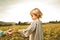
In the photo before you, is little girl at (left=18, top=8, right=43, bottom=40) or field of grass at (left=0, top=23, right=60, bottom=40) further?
field of grass at (left=0, top=23, right=60, bottom=40)

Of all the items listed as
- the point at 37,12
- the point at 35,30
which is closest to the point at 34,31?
the point at 35,30

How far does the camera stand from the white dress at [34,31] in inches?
93.7

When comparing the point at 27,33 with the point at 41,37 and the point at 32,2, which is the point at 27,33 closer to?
the point at 41,37

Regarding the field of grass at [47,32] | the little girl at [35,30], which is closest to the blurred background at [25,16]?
the field of grass at [47,32]

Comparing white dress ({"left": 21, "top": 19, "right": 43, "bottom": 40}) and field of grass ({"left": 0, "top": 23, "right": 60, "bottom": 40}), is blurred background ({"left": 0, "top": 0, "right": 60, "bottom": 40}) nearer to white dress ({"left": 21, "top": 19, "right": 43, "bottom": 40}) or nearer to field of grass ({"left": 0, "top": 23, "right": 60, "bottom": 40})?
field of grass ({"left": 0, "top": 23, "right": 60, "bottom": 40})

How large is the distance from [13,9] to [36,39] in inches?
19.0

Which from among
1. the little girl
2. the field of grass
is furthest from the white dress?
the field of grass

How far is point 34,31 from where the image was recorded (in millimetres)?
2406

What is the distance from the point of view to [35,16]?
2.47 m

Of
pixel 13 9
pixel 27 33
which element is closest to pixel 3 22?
pixel 13 9

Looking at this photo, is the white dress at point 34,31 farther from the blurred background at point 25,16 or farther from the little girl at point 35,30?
the blurred background at point 25,16

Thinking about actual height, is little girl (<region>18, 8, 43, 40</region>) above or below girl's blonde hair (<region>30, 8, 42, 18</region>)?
below

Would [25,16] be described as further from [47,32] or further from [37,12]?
[47,32]

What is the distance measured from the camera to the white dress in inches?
93.7
